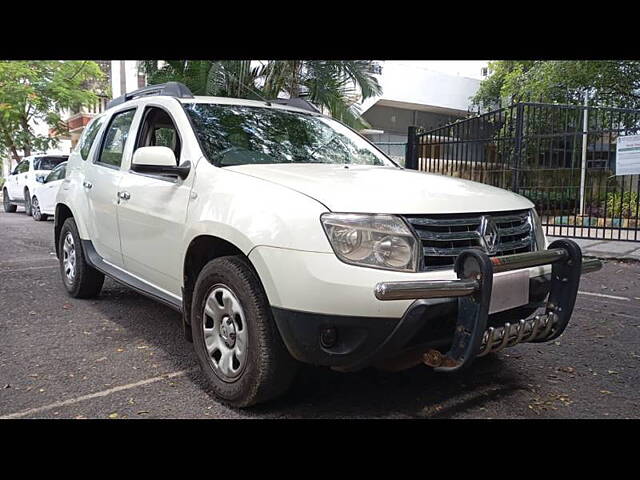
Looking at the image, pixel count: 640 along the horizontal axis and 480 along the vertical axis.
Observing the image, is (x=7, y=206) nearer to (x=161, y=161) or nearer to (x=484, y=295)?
(x=161, y=161)

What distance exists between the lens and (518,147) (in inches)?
384

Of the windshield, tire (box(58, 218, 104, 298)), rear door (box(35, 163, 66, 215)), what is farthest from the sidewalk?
rear door (box(35, 163, 66, 215))

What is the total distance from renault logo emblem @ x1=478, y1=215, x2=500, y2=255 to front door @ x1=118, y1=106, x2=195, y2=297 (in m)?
1.71

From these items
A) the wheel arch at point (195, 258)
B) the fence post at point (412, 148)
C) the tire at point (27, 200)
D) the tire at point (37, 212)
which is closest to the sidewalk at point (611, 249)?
the fence post at point (412, 148)

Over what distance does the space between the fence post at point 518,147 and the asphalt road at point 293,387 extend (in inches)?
189

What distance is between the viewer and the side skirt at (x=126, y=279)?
12.5 ft

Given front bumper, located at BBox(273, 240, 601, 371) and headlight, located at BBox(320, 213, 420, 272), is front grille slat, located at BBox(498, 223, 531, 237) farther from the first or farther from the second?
headlight, located at BBox(320, 213, 420, 272)

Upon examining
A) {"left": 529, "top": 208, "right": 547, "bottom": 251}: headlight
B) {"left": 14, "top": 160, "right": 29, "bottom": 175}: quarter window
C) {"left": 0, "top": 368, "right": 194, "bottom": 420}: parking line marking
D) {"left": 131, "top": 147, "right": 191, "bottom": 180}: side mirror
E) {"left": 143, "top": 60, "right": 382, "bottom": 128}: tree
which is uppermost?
{"left": 143, "top": 60, "right": 382, "bottom": 128}: tree

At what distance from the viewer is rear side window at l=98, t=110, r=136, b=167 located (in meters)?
4.68

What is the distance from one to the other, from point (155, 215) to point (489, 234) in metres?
2.12

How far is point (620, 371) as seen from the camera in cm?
389

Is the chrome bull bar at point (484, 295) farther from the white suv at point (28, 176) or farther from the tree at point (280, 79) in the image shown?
the white suv at point (28, 176)
